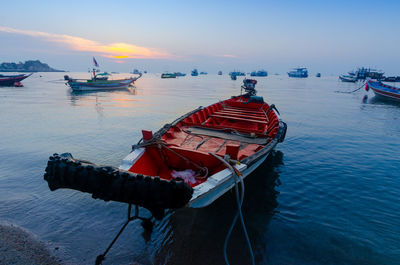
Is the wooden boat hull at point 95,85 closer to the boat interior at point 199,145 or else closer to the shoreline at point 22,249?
the boat interior at point 199,145

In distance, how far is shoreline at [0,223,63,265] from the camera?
4.43 meters

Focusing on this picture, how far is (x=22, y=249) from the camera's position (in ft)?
15.6

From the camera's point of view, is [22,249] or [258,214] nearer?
[22,249]

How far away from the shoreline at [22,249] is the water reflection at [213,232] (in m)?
2.41

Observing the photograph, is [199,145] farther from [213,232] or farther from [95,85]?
[95,85]

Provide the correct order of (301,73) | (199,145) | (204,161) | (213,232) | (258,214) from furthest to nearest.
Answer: (301,73), (199,145), (258,214), (204,161), (213,232)

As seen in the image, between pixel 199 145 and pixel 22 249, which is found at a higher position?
pixel 199 145

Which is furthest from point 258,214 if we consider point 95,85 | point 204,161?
point 95,85

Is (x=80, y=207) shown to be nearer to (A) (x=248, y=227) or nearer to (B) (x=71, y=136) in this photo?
(A) (x=248, y=227)

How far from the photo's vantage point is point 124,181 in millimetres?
3426

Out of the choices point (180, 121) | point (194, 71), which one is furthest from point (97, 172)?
point (194, 71)

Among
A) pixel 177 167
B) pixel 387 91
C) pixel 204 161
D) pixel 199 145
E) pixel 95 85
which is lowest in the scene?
pixel 177 167

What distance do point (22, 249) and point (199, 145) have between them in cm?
526

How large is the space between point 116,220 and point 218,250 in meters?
3.08
